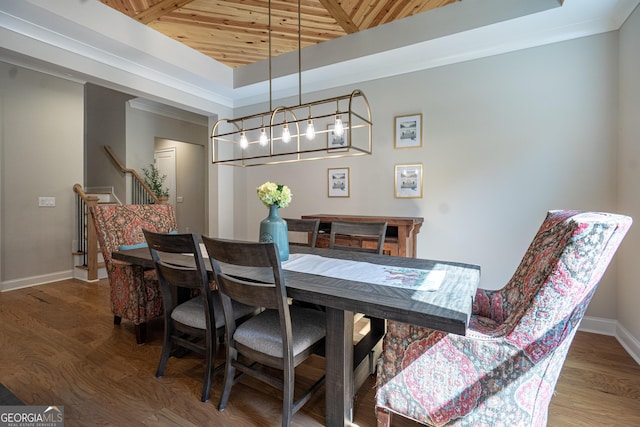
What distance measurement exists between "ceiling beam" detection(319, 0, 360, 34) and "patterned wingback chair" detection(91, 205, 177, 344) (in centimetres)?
257

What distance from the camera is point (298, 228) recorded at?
2.79 m

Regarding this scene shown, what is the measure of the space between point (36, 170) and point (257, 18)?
352cm

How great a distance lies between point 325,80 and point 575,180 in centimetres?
269

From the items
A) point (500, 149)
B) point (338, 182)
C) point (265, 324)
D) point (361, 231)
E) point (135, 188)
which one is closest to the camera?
point (265, 324)

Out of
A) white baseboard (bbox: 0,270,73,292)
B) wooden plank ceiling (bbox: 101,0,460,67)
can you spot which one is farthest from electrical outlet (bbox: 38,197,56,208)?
wooden plank ceiling (bbox: 101,0,460,67)

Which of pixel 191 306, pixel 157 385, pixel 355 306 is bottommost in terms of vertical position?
pixel 157 385

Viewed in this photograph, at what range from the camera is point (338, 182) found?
3736mm

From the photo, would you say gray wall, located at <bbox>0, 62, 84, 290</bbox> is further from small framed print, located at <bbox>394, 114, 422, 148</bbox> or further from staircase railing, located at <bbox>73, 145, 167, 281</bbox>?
small framed print, located at <bbox>394, 114, 422, 148</bbox>

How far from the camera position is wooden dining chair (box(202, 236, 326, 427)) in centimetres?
138

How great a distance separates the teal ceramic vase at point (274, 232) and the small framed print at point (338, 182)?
175cm

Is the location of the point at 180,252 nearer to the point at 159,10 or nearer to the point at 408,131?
the point at 159,10

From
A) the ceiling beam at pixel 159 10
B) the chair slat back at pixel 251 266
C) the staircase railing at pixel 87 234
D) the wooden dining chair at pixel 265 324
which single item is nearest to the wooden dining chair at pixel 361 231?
the wooden dining chair at pixel 265 324

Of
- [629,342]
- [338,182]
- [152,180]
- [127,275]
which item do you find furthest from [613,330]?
[152,180]

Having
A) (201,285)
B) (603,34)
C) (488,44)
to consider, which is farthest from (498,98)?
(201,285)
